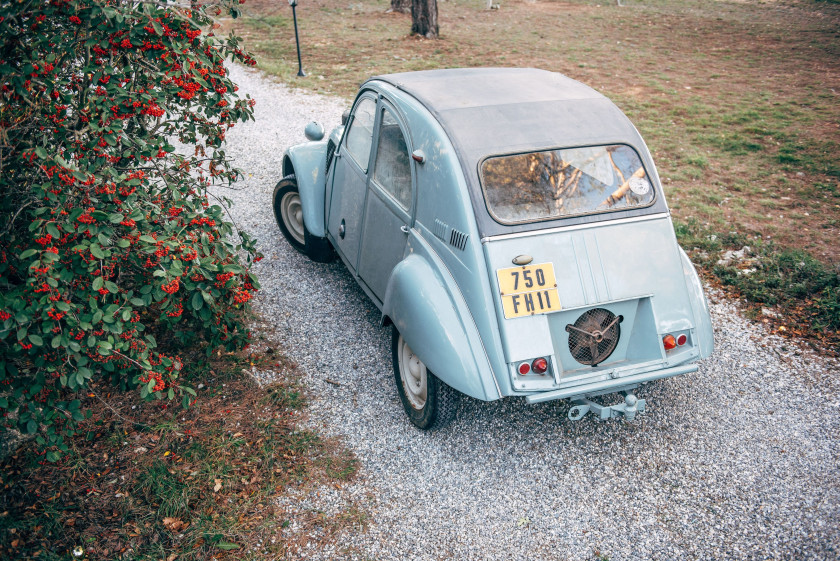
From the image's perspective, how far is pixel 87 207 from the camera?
293cm

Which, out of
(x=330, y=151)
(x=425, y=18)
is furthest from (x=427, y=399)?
(x=425, y=18)

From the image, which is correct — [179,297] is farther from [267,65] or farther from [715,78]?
[715,78]

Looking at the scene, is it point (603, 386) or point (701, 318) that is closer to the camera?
point (603, 386)

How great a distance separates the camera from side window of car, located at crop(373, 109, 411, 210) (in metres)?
3.98

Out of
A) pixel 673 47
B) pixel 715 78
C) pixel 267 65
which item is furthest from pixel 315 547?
pixel 673 47

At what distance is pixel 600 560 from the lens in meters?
3.07

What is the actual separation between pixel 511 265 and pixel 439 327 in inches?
21.3

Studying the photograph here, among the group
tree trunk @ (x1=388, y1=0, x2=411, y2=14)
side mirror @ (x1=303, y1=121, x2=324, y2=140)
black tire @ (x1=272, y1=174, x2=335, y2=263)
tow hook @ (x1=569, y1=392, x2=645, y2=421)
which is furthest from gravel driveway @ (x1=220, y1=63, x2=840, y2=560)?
tree trunk @ (x1=388, y1=0, x2=411, y2=14)

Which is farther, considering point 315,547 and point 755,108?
point 755,108

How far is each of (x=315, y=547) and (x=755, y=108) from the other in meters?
9.66

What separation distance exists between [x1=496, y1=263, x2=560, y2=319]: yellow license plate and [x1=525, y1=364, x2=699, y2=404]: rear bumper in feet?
1.48

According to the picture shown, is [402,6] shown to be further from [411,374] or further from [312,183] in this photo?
[411,374]

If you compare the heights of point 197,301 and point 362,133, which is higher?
point 362,133

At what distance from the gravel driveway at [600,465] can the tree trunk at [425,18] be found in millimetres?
10820
